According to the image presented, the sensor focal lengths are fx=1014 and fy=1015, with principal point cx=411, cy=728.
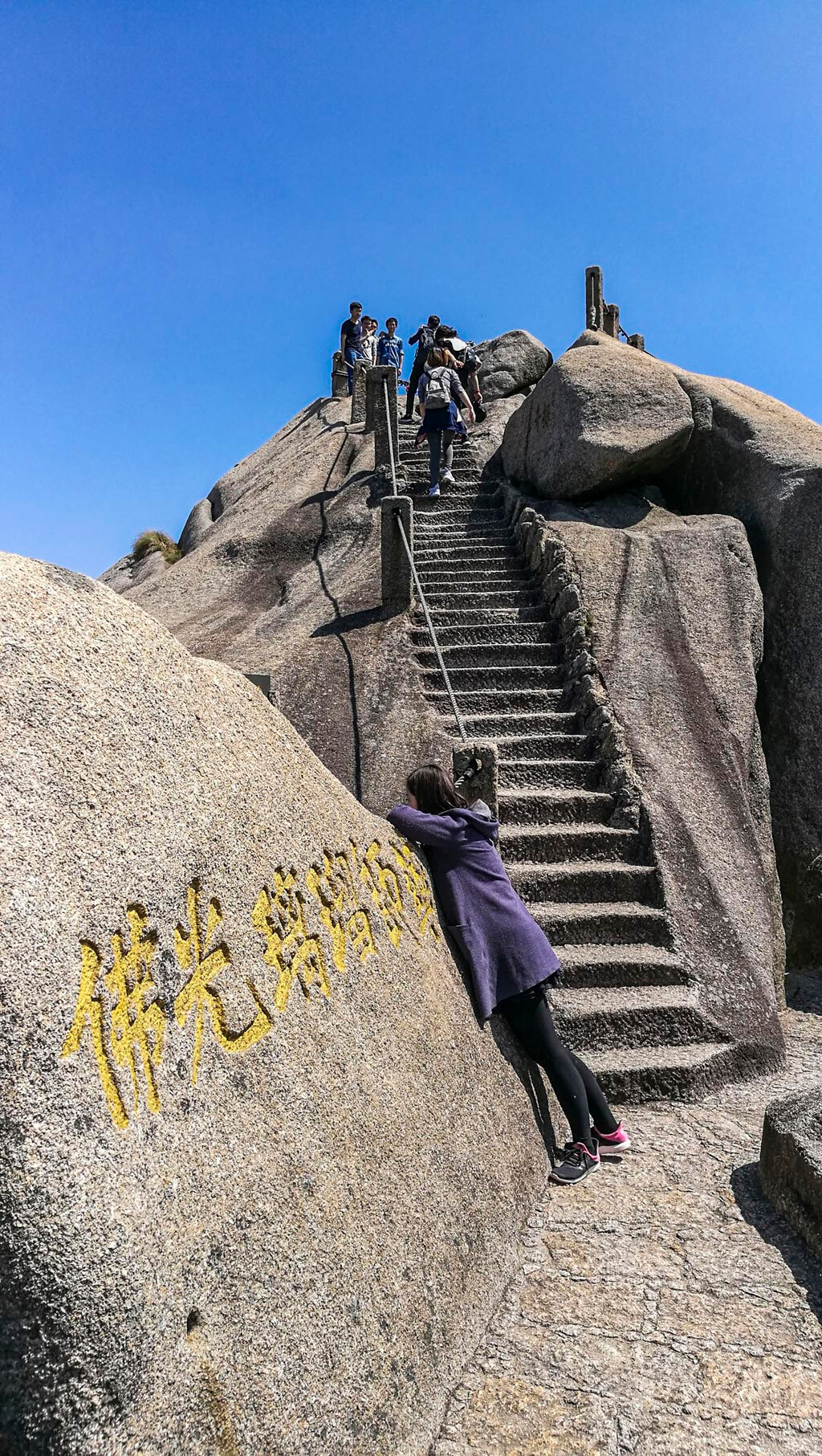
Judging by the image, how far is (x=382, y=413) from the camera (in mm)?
13305

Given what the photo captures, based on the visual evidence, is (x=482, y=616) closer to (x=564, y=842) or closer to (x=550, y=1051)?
(x=564, y=842)

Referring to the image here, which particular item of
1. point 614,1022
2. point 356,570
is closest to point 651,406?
point 356,570

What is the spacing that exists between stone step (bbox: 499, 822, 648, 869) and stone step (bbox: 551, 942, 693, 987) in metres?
0.75

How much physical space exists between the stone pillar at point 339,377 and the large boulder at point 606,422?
312 inches

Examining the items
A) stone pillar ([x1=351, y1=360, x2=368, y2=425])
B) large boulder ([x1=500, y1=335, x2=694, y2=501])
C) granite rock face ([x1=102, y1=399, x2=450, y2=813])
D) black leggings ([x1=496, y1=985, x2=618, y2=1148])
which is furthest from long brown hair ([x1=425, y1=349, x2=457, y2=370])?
black leggings ([x1=496, y1=985, x2=618, y2=1148])

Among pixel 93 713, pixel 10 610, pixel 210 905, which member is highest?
pixel 10 610

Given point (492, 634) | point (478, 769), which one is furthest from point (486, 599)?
point (478, 769)

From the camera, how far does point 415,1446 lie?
2.55m

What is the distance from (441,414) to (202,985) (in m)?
9.48

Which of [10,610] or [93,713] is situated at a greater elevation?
[10,610]

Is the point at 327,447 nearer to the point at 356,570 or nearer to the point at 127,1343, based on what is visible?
the point at 356,570

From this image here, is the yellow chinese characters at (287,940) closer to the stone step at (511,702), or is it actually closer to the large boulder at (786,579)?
the stone step at (511,702)

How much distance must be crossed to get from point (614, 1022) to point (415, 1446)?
3.08 m

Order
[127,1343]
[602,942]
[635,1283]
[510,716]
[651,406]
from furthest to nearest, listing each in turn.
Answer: [651,406] → [510,716] → [602,942] → [635,1283] → [127,1343]
